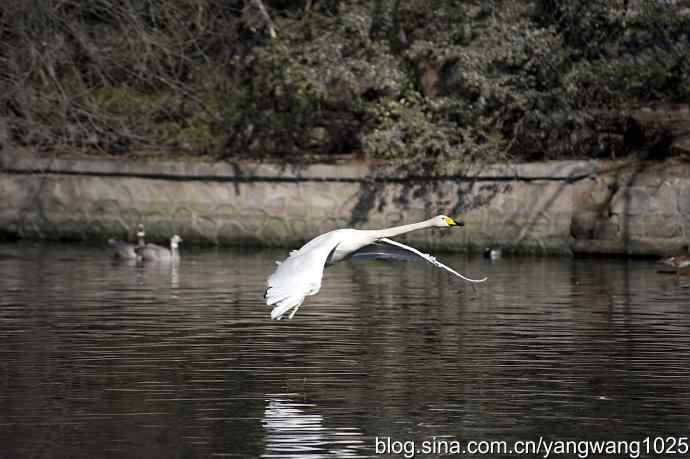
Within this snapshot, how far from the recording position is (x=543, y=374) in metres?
13.8

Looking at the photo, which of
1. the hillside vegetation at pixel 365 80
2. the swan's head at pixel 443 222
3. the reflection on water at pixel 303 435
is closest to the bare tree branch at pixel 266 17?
the hillside vegetation at pixel 365 80

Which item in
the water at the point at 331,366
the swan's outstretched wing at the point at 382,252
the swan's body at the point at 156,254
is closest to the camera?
the water at the point at 331,366

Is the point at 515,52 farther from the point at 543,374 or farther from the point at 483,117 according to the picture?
the point at 543,374

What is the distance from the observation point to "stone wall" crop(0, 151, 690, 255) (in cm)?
3019

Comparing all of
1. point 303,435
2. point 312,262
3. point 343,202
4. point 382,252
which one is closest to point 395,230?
point 382,252

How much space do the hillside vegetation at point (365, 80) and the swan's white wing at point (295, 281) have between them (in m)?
18.4

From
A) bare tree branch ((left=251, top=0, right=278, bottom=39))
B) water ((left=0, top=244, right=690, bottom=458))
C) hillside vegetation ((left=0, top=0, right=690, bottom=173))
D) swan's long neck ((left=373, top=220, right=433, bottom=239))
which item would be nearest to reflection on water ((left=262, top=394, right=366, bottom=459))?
water ((left=0, top=244, right=690, bottom=458))

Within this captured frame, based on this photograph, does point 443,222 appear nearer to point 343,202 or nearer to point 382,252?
point 382,252

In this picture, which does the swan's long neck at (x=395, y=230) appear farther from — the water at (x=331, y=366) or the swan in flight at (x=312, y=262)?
the water at (x=331, y=366)

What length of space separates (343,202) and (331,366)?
18.4m

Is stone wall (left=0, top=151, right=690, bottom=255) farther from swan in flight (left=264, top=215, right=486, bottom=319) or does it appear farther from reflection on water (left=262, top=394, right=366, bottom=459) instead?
reflection on water (left=262, top=394, right=366, bottom=459)

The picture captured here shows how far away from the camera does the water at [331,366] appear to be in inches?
430

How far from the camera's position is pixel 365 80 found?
34.8m

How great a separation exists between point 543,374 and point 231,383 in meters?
2.77
